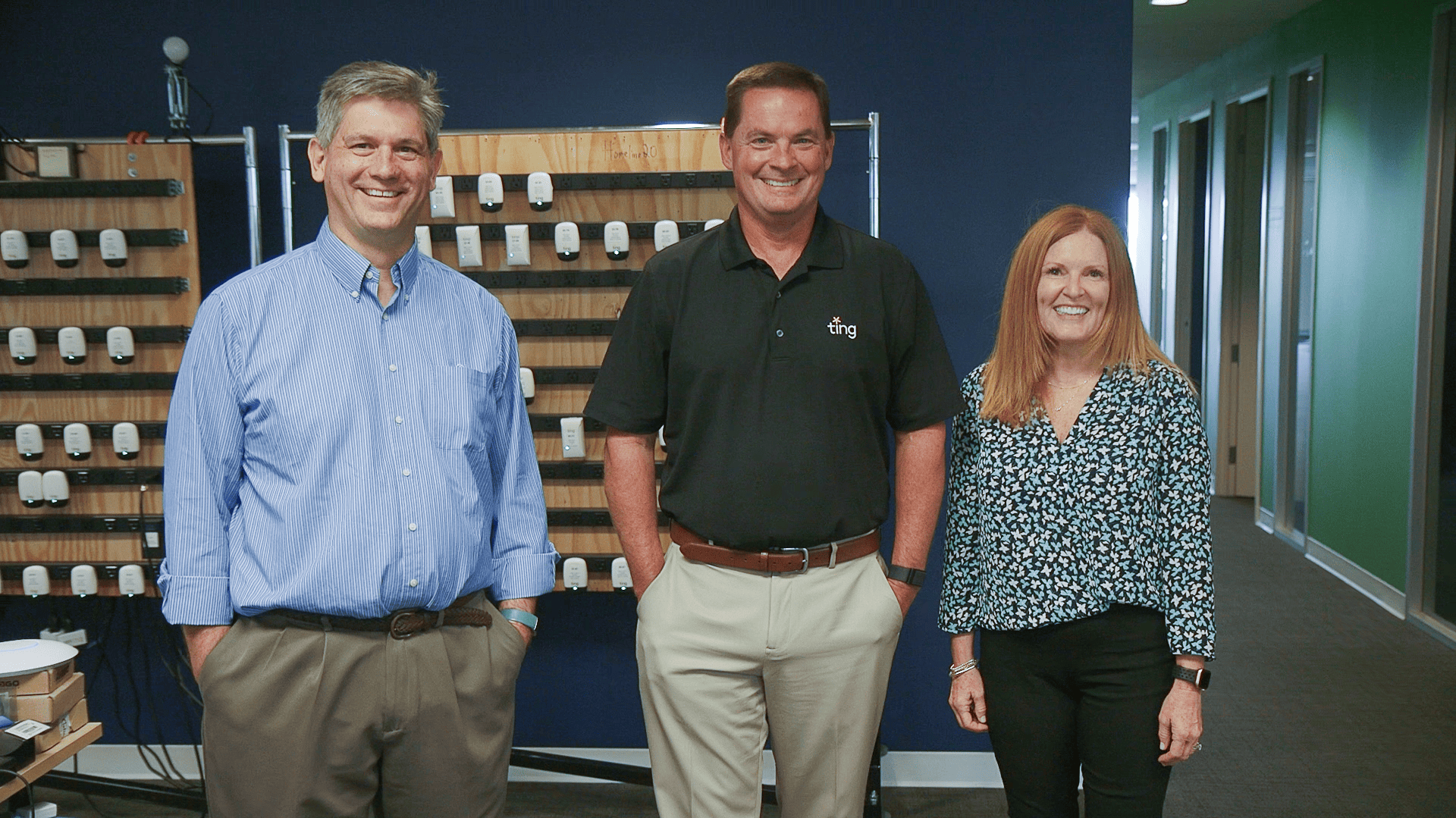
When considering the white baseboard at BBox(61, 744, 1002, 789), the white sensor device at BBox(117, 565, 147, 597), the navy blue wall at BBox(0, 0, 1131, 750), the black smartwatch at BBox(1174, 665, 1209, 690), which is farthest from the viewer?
the white baseboard at BBox(61, 744, 1002, 789)

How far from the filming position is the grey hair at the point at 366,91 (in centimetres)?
159

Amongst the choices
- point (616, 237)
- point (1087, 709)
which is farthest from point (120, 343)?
point (1087, 709)

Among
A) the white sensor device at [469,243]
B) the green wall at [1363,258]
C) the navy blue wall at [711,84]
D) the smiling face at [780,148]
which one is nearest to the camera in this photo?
the smiling face at [780,148]

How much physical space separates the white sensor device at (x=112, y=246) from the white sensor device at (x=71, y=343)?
0.68 feet

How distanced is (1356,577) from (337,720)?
519cm

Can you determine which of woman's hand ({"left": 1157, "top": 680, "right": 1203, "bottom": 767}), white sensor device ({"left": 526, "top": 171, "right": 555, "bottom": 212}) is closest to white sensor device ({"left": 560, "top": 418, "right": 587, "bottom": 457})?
white sensor device ({"left": 526, "top": 171, "right": 555, "bottom": 212})

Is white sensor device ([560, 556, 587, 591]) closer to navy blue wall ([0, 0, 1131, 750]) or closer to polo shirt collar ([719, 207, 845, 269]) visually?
navy blue wall ([0, 0, 1131, 750])

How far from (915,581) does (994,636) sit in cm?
25

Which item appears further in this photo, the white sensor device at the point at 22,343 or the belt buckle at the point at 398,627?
the white sensor device at the point at 22,343

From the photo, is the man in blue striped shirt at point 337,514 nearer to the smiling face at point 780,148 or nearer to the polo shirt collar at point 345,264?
the polo shirt collar at point 345,264

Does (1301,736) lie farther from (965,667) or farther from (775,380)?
(775,380)

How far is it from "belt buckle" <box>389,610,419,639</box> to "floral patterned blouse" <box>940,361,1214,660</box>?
90cm

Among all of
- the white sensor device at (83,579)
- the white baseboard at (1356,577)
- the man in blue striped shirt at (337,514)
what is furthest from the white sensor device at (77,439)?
the white baseboard at (1356,577)

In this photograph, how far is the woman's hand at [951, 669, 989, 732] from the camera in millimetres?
1871
